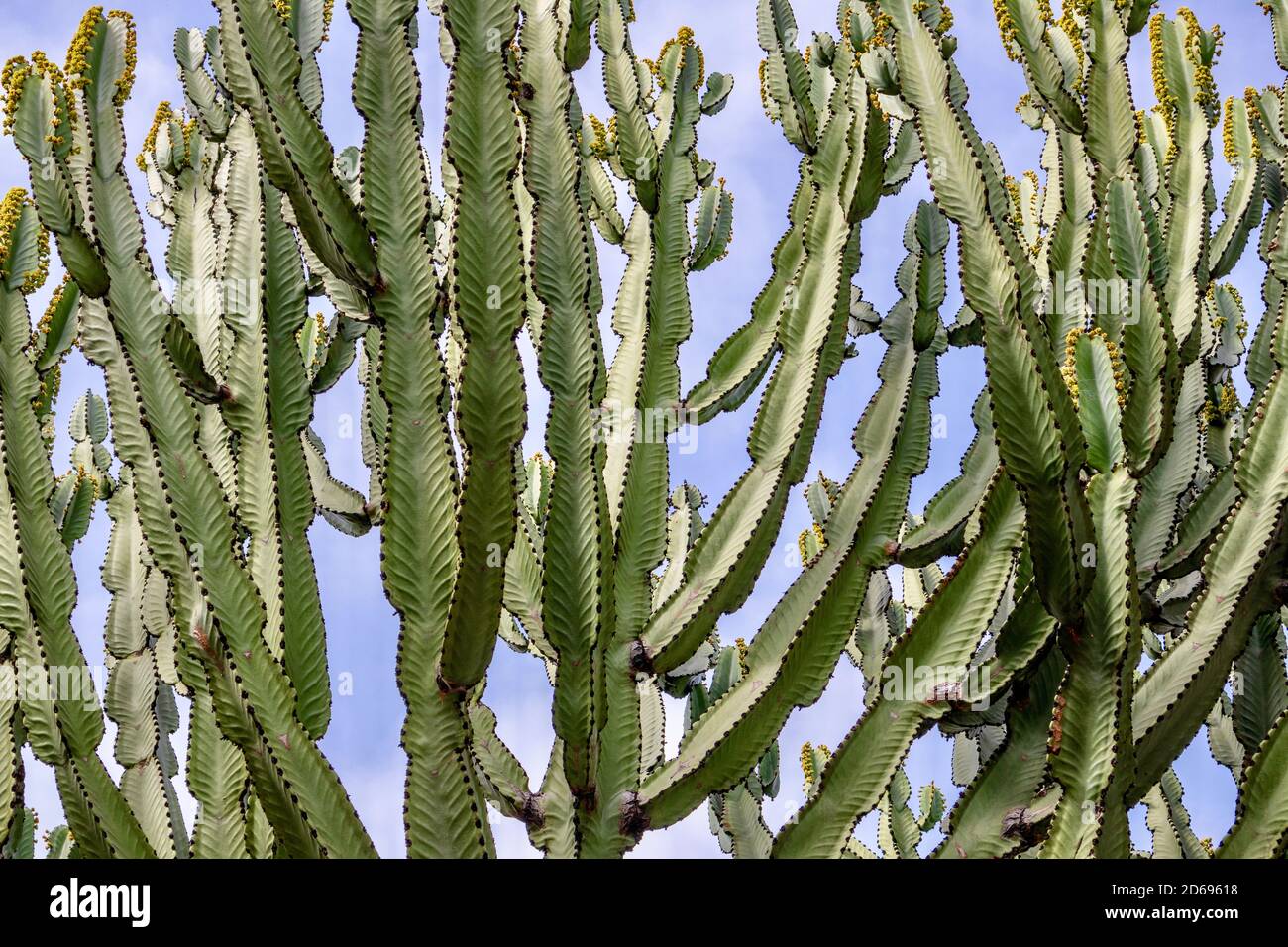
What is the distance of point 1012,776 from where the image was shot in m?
2.77

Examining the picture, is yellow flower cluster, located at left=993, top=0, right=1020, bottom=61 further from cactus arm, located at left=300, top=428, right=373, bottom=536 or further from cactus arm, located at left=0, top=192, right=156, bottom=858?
cactus arm, located at left=0, top=192, right=156, bottom=858

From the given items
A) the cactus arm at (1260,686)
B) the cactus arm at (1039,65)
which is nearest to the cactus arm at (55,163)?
the cactus arm at (1039,65)

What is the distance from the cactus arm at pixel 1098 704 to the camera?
8.00ft

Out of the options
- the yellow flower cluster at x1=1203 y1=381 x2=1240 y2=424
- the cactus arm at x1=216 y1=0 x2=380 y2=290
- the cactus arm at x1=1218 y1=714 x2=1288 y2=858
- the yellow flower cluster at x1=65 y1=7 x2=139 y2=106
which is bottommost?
the cactus arm at x1=1218 y1=714 x2=1288 y2=858

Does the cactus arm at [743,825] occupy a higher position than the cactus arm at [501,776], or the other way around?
the cactus arm at [501,776]

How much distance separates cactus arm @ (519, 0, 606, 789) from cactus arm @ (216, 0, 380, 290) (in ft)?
1.27

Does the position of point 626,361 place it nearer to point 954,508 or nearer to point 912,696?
point 954,508

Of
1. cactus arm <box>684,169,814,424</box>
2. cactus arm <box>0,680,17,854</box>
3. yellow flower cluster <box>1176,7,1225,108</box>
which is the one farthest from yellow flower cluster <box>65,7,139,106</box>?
yellow flower cluster <box>1176,7,1225,108</box>

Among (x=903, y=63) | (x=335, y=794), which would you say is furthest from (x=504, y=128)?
(x=335, y=794)

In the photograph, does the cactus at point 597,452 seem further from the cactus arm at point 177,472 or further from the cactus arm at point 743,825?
the cactus arm at point 743,825

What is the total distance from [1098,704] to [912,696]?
1.19 ft

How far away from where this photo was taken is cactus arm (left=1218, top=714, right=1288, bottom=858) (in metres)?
2.51

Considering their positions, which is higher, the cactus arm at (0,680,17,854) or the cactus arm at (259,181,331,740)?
the cactus arm at (259,181,331,740)

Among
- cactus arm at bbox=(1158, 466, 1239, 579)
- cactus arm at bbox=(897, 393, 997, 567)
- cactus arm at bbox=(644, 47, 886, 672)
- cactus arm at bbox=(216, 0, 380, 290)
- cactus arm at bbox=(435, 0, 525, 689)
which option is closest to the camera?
cactus arm at bbox=(435, 0, 525, 689)
